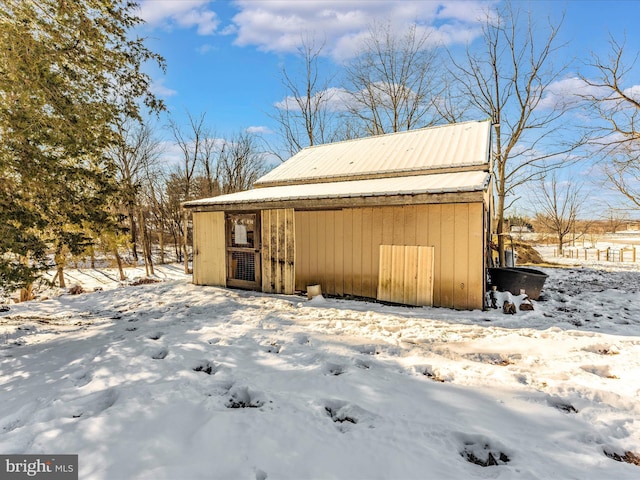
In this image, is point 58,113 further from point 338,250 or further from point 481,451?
point 481,451

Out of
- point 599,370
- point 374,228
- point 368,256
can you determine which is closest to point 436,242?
point 374,228

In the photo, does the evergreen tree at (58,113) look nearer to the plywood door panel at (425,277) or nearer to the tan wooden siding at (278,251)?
the tan wooden siding at (278,251)

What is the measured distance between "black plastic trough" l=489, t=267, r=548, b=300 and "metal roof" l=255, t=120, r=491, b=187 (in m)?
2.53

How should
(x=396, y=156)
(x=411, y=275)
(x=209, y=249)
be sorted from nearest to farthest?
(x=411, y=275) → (x=209, y=249) → (x=396, y=156)

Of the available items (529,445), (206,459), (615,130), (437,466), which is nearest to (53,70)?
(206,459)

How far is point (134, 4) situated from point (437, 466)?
681cm

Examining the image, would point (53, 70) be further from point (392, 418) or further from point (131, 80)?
point (392, 418)

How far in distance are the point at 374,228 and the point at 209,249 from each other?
462cm

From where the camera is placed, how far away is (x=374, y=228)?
646 cm

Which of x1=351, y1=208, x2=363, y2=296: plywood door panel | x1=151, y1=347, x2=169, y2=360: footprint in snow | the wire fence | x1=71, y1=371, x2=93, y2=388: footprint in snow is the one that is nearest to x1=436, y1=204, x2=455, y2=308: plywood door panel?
x1=351, y1=208, x2=363, y2=296: plywood door panel

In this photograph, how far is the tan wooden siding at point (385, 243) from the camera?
5.59 metres

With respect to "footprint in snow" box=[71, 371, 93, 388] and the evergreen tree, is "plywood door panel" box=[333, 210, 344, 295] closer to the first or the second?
the evergreen tree

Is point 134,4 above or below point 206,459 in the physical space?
above

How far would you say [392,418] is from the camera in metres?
2.42
